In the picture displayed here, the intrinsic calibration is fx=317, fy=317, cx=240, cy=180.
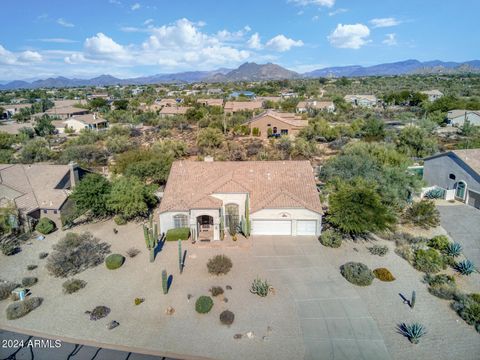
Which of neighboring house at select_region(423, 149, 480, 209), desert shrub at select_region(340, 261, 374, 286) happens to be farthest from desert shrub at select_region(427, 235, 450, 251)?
neighboring house at select_region(423, 149, 480, 209)

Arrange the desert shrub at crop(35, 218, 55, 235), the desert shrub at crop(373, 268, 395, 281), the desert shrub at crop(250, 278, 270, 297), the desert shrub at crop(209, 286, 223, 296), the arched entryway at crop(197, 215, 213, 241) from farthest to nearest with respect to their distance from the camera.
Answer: the desert shrub at crop(35, 218, 55, 235)
the arched entryway at crop(197, 215, 213, 241)
the desert shrub at crop(373, 268, 395, 281)
the desert shrub at crop(209, 286, 223, 296)
the desert shrub at crop(250, 278, 270, 297)

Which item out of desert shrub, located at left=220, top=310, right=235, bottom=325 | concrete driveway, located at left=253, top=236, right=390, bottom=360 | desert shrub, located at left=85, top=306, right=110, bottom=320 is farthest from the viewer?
desert shrub, located at left=85, top=306, right=110, bottom=320

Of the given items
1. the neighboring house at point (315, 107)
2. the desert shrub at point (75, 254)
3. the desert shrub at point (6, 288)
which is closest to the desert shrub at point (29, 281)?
the desert shrub at point (6, 288)

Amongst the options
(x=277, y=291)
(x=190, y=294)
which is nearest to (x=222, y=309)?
(x=190, y=294)

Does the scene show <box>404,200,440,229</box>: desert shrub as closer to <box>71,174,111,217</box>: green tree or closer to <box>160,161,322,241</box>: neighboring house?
<box>160,161,322,241</box>: neighboring house

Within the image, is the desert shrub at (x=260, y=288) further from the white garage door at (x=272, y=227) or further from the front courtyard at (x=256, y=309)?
the white garage door at (x=272, y=227)

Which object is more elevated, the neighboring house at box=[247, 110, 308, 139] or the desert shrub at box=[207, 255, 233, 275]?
the neighboring house at box=[247, 110, 308, 139]

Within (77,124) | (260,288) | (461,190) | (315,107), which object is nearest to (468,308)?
(260,288)
